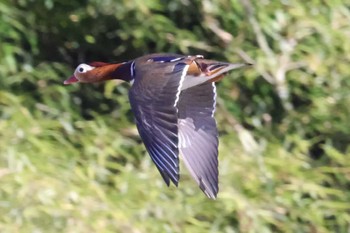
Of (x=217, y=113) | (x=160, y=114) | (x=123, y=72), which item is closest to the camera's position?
(x=160, y=114)

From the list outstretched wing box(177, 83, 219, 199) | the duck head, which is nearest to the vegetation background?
outstretched wing box(177, 83, 219, 199)

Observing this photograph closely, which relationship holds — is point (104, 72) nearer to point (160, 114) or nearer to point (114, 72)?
point (114, 72)

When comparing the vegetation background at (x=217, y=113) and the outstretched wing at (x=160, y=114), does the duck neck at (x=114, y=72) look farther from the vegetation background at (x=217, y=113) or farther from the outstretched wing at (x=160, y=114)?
the vegetation background at (x=217, y=113)

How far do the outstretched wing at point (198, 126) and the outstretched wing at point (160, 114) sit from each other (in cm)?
29

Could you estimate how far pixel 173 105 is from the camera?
2.21 metres

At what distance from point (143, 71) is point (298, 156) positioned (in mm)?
1289

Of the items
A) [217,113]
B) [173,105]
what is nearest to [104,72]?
[173,105]

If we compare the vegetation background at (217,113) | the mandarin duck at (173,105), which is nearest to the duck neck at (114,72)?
the mandarin duck at (173,105)

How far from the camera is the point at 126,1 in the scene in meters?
3.44

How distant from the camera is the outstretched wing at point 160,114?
2.14m

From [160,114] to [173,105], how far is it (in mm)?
28

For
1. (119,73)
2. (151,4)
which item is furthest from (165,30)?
(119,73)

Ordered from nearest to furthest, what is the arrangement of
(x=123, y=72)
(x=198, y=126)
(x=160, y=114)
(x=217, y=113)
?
(x=160, y=114) → (x=123, y=72) → (x=198, y=126) → (x=217, y=113)

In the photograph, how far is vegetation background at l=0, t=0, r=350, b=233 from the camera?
132 inches
